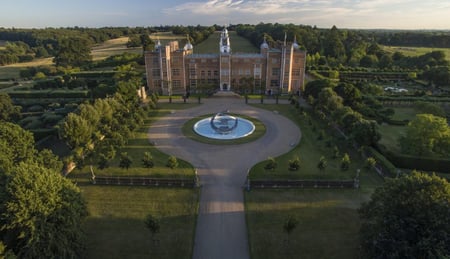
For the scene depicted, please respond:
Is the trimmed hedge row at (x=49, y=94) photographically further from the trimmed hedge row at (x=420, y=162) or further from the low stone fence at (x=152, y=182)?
the trimmed hedge row at (x=420, y=162)

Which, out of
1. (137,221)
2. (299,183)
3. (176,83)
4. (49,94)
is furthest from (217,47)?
(137,221)

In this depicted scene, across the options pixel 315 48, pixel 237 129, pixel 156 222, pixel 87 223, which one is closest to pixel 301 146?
pixel 237 129

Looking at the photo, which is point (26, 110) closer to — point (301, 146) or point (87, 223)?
point (87, 223)

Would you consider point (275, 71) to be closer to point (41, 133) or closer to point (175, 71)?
point (175, 71)

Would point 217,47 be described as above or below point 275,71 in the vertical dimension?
above

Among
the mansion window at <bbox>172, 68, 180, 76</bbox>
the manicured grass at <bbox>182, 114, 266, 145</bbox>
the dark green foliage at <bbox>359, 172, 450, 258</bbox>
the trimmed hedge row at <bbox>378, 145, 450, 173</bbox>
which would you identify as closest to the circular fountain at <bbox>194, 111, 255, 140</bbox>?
the manicured grass at <bbox>182, 114, 266, 145</bbox>

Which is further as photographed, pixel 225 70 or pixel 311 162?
pixel 225 70
